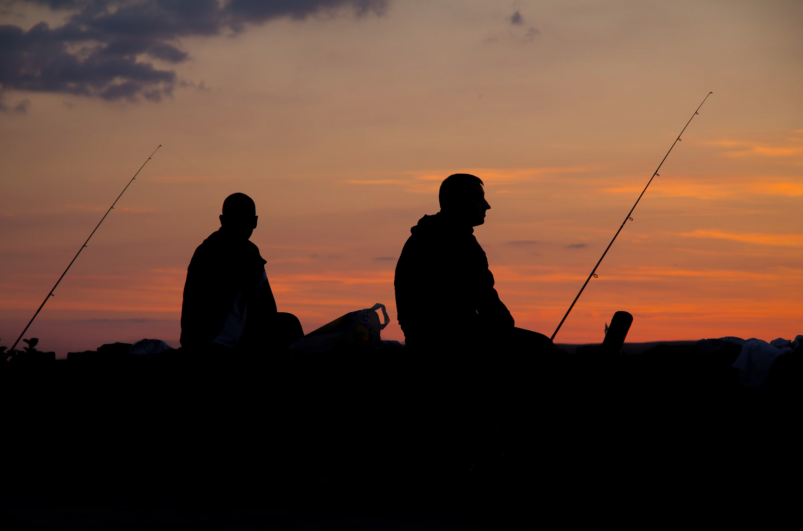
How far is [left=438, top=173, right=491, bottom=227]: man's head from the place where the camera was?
5.05 metres

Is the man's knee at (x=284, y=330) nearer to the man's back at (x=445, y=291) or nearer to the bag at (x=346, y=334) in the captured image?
the bag at (x=346, y=334)

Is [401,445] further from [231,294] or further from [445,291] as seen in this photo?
[231,294]

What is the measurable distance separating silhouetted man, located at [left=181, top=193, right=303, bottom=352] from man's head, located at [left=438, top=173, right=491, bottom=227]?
3.92 ft

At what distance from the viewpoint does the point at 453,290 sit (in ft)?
16.0

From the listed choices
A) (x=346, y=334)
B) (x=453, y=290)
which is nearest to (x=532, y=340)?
(x=453, y=290)

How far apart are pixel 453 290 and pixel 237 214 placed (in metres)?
1.43

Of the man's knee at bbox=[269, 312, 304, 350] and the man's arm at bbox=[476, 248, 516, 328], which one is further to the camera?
the man's knee at bbox=[269, 312, 304, 350]

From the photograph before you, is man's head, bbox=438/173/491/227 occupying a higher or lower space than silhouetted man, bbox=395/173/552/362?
higher

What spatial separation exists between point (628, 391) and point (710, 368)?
441mm

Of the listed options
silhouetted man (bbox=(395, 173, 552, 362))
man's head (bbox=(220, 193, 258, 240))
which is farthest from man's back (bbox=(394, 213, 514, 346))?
man's head (bbox=(220, 193, 258, 240))

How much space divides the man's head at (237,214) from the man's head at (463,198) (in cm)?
119

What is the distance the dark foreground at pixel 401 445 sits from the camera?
445 cm

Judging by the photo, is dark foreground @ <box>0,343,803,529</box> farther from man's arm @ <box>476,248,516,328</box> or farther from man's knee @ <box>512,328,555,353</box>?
man's arm @ <box>476,248,516,328</box>

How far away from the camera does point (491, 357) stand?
4699mm
